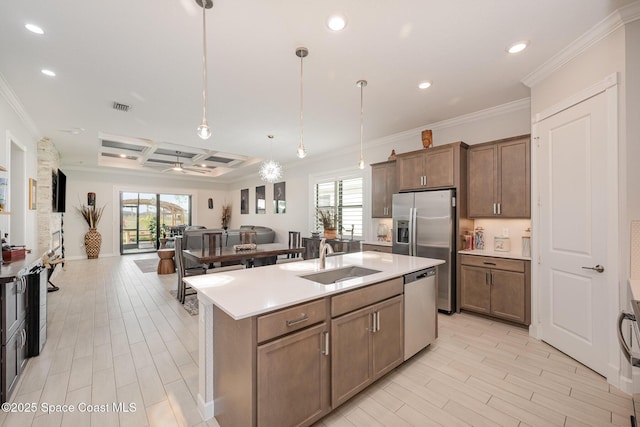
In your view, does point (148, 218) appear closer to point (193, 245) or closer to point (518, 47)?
point (193, 245)

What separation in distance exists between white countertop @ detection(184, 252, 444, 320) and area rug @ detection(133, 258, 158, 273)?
5.37m

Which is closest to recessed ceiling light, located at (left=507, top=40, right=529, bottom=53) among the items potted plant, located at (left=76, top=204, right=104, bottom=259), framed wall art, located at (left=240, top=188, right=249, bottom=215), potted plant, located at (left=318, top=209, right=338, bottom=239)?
potted plant, located at (left=318, top=209, right=338, bottom=239)

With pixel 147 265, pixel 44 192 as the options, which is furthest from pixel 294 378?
pixel 147 265

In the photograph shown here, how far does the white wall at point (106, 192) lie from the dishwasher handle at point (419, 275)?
942 cm

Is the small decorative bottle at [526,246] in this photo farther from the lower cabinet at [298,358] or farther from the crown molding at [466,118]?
the lower cabinet at [298,358]

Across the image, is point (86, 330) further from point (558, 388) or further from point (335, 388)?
point (558, 388)

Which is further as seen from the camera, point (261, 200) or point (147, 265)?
point (261, 200)

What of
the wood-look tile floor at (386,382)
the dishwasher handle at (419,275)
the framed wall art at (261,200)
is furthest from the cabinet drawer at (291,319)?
the framed wall art at (261,200)

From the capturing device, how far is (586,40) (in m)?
2.25

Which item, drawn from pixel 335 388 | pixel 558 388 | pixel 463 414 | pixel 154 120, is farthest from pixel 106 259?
pixel 558 388

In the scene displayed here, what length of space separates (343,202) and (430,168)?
2.41 meters

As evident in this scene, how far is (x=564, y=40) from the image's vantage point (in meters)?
2.29

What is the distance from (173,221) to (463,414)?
10.2 m

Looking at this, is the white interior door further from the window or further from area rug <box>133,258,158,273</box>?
area rug <box>133,258,158,273</box>
